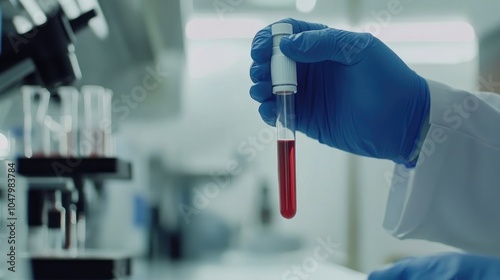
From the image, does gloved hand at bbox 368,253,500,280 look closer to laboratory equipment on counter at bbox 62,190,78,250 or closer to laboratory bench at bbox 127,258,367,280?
laboratory bench at bbox 127,258,367,280

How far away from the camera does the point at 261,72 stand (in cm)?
100

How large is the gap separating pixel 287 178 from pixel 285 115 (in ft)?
0.41

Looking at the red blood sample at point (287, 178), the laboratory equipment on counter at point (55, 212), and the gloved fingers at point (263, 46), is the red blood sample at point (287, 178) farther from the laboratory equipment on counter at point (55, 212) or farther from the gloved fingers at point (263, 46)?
the laboratory equipment on counter at point (55, 212)

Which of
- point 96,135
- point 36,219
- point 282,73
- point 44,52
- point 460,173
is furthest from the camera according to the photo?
point 96,135

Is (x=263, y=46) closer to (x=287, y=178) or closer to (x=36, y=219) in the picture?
(x=287, y=178)

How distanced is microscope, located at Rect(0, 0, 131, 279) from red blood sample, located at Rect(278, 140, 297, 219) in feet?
1.41

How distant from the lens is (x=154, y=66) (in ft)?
8.37

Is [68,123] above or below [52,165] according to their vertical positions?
above

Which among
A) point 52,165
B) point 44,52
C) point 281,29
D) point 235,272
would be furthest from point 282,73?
point 235,272

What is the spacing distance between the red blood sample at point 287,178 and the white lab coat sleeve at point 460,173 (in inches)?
13.2

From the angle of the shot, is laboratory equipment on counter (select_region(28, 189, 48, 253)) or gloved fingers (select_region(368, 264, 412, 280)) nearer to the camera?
gloved fingers (select_region(368, 264, 412, 280))

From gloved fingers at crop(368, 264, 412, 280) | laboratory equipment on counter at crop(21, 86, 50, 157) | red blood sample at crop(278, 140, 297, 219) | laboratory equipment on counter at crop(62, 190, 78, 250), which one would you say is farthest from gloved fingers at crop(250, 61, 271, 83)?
laboratory equipment on counter at crop(21, 86, 50, 157)

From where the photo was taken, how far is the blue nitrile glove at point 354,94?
0.99 meters

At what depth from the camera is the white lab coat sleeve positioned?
3.49 ft
